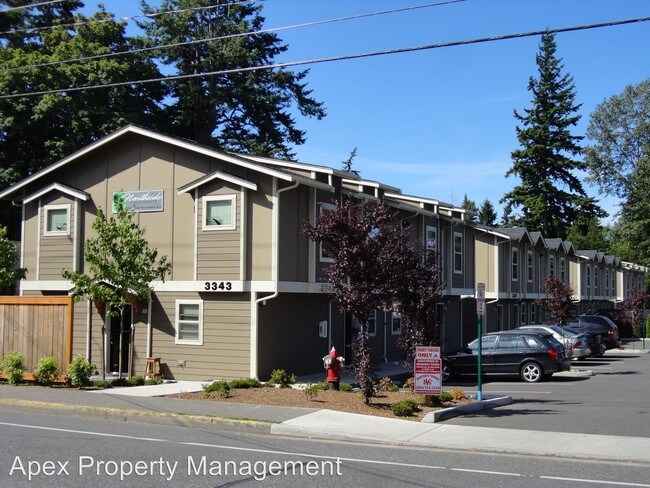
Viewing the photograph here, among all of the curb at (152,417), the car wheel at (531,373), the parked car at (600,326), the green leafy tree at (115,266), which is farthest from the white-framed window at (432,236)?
the curb at (152,417)

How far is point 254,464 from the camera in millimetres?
9430

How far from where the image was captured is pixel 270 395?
16094mm

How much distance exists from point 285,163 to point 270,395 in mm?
8039

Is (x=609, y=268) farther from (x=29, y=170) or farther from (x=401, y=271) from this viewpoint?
(x=401, y=271)

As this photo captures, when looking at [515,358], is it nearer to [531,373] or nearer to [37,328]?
[531,373]

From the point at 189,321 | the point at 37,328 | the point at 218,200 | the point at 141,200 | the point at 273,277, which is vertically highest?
the point at 141,200

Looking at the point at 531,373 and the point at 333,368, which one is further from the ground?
the point at 333,368

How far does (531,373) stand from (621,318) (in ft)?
95.5

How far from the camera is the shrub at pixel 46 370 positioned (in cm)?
1806

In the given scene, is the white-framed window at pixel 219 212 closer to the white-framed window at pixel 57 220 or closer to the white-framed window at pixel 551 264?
the white-framed window at pixel 57 220

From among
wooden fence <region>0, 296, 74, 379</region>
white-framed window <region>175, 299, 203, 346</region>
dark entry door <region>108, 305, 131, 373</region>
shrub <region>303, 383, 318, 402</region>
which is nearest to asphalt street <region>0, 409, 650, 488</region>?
shrub <region>303, 383, 318, 402</region>

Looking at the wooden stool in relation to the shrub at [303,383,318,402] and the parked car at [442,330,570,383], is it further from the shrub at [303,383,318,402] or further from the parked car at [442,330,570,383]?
the parked car at [442,330,570,383]

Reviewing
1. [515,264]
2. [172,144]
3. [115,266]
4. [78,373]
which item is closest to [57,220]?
[172,144]

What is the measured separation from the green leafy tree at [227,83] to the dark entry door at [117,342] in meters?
24.2
